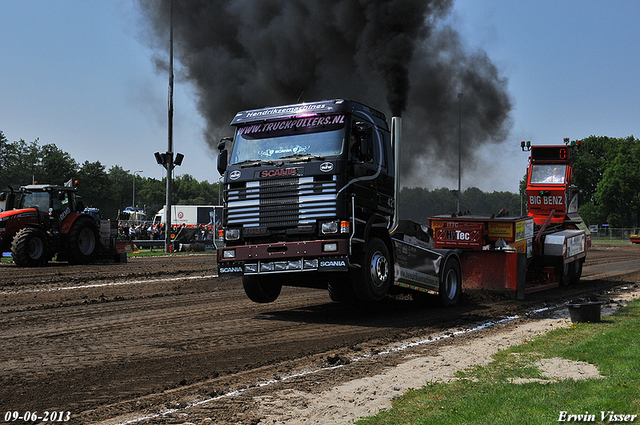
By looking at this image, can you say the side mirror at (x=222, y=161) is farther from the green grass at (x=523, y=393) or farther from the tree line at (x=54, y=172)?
the tree line at (x=54, y=172)

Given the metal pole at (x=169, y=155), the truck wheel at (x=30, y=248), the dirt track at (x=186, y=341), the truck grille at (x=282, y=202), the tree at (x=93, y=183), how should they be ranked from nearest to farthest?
the dirt track at (x=186, y=341), the truck grille at (x=282, y=202), the truck wheel at (x=30, y=248), the metal pole at (x=169, y=155), the tree at (x=93, y=183)

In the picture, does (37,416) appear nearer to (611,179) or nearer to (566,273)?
(566,273)

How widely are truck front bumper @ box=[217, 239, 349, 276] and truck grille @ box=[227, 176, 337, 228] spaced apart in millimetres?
353

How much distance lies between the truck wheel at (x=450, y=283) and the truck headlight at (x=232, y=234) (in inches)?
162

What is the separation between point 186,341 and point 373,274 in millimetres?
2996

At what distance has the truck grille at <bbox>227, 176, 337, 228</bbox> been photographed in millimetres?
8672

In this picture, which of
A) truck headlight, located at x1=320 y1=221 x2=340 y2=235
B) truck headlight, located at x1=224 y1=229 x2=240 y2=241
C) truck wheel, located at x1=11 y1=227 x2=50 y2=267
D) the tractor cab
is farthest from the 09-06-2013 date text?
the tractor cab

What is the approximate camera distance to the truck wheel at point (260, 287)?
10070 mm

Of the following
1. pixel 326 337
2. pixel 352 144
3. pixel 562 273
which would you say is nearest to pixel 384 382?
pixel 326 337

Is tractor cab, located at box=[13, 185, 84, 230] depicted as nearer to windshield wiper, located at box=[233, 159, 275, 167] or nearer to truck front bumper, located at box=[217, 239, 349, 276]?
truck front bumper, located at box=[217, 239, 349, 276]

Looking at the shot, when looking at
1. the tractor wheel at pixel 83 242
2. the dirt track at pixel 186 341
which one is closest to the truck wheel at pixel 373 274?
the dirt track at pixel 186 341

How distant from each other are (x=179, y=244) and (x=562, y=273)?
2095cm

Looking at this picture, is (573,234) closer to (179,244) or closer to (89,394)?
(89,394)

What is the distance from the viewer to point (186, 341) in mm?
7684
